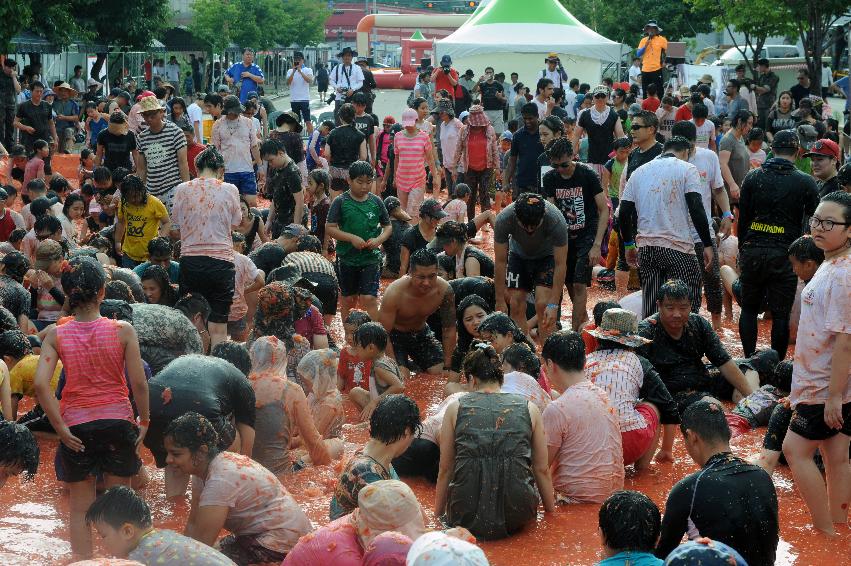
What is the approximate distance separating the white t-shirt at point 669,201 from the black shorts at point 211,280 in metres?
3.37

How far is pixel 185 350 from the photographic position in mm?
7395

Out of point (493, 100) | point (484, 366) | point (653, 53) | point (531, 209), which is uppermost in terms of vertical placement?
point (653, 53)

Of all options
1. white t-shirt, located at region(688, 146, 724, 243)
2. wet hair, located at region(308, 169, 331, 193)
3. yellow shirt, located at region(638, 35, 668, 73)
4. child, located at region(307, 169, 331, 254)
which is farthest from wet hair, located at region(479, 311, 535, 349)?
yellow shirt, located at region(638, 35, 668, 73)

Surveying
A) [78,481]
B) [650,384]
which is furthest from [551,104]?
[78,481]

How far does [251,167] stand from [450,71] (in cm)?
944

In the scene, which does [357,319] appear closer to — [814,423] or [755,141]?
[814,423]

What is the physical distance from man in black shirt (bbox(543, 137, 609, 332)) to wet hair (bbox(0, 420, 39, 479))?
5381 mm

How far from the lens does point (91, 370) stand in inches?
222

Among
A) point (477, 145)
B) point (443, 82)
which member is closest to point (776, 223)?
point (477, 145)

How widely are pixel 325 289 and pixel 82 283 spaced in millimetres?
4108

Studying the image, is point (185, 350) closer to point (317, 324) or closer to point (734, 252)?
point (317, 324)

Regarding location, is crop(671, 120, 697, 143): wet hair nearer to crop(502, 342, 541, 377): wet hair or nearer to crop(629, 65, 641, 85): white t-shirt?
crop(502, 342, 541, 377): wet hair

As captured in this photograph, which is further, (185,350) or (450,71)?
(450,71)

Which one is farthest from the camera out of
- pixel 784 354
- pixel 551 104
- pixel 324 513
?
pixel 551 104
